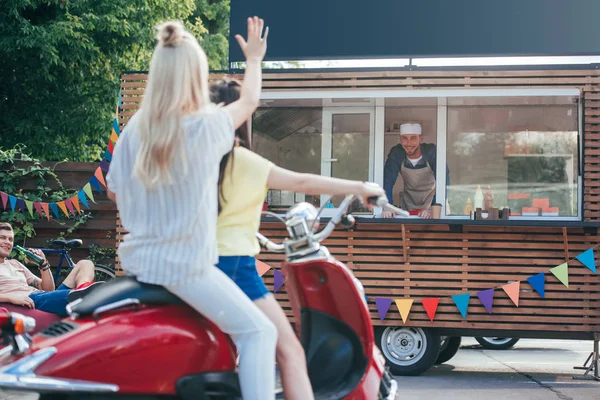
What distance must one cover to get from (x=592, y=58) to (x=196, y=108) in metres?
6.63

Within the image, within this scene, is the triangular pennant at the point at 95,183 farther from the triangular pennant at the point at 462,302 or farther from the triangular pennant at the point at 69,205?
the triangular pennant at the point at 462,302

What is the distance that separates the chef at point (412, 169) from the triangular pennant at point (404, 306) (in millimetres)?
971

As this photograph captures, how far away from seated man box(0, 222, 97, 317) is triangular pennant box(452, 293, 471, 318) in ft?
11.0

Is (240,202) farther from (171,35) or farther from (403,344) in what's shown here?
(403,344)

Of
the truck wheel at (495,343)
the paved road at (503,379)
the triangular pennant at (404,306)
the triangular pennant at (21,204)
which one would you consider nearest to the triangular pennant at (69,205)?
the triangular pennant at (21,204)

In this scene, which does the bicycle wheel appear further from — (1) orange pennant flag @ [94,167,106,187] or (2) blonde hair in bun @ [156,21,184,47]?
(2) blonde hair in bun @ [156,21,184,47]

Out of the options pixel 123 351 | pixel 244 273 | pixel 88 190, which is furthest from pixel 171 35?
pixel 88 190

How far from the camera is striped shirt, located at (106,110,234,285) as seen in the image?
2.94m

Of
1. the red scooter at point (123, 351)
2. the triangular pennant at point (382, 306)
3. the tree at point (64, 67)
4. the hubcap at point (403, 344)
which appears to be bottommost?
the hubcap at point (403, 344)

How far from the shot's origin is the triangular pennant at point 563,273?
330 inches

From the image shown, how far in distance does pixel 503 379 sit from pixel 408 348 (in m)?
0.91

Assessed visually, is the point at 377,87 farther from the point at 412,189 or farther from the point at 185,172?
the point at 185,172

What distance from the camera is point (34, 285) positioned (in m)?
7.91

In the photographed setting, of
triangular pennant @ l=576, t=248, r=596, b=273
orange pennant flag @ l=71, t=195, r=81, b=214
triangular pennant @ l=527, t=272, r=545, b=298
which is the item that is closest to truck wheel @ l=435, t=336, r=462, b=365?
triangular pennant @ l=527, t=272, r=545, b=298
